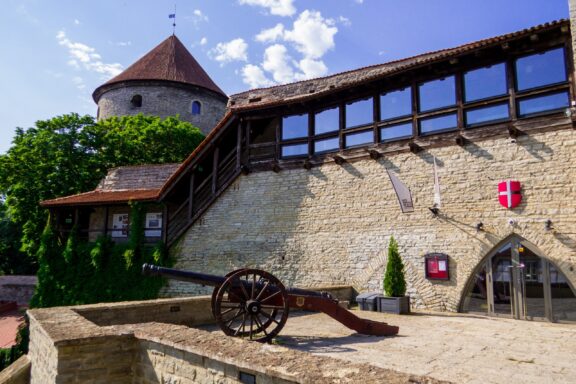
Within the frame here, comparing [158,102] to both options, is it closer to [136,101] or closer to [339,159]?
[136,101]

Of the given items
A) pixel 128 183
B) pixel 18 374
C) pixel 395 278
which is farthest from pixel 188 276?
pixel 128 183

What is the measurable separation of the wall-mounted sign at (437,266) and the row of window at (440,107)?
11.1ft

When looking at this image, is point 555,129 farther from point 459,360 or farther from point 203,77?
point 203,77

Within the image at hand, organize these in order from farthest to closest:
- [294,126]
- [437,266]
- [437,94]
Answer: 1. [294,126]
2. [437,94]
3. [437,266]

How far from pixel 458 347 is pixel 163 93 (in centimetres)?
2814

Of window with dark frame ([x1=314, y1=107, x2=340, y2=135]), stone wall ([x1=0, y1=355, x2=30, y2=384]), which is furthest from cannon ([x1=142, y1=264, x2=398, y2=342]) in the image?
window with dark frame ([x1=314, y1=107, x2=340, y2=135])

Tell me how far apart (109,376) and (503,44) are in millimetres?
10603

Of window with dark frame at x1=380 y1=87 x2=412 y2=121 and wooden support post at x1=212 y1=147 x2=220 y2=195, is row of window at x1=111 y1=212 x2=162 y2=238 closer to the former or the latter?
wooden support post at x1=212 y1=147 x2=220 y2=195

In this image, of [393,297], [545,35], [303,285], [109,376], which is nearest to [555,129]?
[545,35]

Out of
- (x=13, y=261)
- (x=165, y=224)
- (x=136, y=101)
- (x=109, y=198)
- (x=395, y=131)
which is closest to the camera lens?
(x=395, y=131)

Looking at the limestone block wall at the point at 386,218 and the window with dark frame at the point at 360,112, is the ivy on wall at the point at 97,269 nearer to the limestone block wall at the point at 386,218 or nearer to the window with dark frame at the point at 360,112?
the limestone block wall at the point at 386,218

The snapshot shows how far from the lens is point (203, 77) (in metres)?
33.2

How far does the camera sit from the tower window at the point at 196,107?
31.3 m

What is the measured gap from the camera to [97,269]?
16453mm
